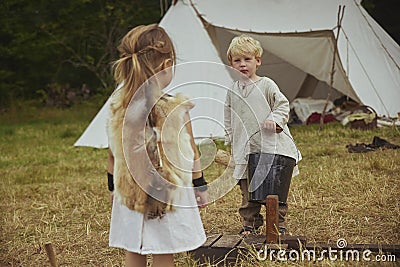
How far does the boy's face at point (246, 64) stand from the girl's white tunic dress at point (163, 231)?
1030mm

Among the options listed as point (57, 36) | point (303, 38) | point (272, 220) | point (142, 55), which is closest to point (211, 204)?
point (272, 220)

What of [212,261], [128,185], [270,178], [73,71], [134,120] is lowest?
[73,71]

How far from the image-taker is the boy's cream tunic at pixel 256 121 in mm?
3402

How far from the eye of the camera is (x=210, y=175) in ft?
17.5

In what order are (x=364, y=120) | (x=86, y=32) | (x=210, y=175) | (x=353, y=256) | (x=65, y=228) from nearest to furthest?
(x=353, y=256) → (x=65, y=228) → (x=210, y=175) → (x=364, y=120) → (x=86, y=32)

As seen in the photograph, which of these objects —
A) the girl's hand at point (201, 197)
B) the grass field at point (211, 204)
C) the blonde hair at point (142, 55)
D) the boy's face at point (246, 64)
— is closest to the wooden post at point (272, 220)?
the grass field at point (211, 204)

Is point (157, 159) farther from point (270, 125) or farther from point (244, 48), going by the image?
point (244, 48)

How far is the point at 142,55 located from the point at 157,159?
39 cm

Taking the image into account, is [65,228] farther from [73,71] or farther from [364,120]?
[73,71]

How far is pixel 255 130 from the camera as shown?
3.43 m

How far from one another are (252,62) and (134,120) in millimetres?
1001

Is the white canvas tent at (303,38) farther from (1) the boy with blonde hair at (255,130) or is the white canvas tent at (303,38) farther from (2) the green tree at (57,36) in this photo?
(2) the green tree at (57,36)

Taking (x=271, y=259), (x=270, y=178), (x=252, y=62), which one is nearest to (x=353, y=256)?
(x=271, y=259)

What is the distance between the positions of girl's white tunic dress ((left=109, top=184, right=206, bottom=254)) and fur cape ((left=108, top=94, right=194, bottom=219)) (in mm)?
29
